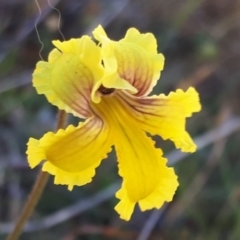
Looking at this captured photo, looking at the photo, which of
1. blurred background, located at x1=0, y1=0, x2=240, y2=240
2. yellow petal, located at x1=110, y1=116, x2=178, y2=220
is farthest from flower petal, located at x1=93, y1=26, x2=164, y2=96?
blurred background, located at x1=0, y1=0, x2=240, y2=240

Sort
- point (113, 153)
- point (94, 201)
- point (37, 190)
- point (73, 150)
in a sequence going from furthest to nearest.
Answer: point (113, 153) → point (94, 201) → point (37, 190) → point (73, 150)

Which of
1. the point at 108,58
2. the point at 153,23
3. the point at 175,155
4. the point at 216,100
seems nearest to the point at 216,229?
the point at 175,155

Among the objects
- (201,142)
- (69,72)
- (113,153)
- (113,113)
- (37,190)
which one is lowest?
(201,142)

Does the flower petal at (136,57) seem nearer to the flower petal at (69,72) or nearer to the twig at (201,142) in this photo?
the flower petal at (69,72)

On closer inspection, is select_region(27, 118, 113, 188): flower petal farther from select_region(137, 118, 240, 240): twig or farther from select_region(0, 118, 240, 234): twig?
select_region(137, 118, 240, 240): twig

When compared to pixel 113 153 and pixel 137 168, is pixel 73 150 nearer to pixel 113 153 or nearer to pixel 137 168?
pixel 137 168

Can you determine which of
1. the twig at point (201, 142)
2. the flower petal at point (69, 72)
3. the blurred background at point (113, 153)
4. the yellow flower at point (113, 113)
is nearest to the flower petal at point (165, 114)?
the yellow flower at point (113, 113)

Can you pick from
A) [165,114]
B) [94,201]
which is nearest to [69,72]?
[165,114]

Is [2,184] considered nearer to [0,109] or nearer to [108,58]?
[0,109]
